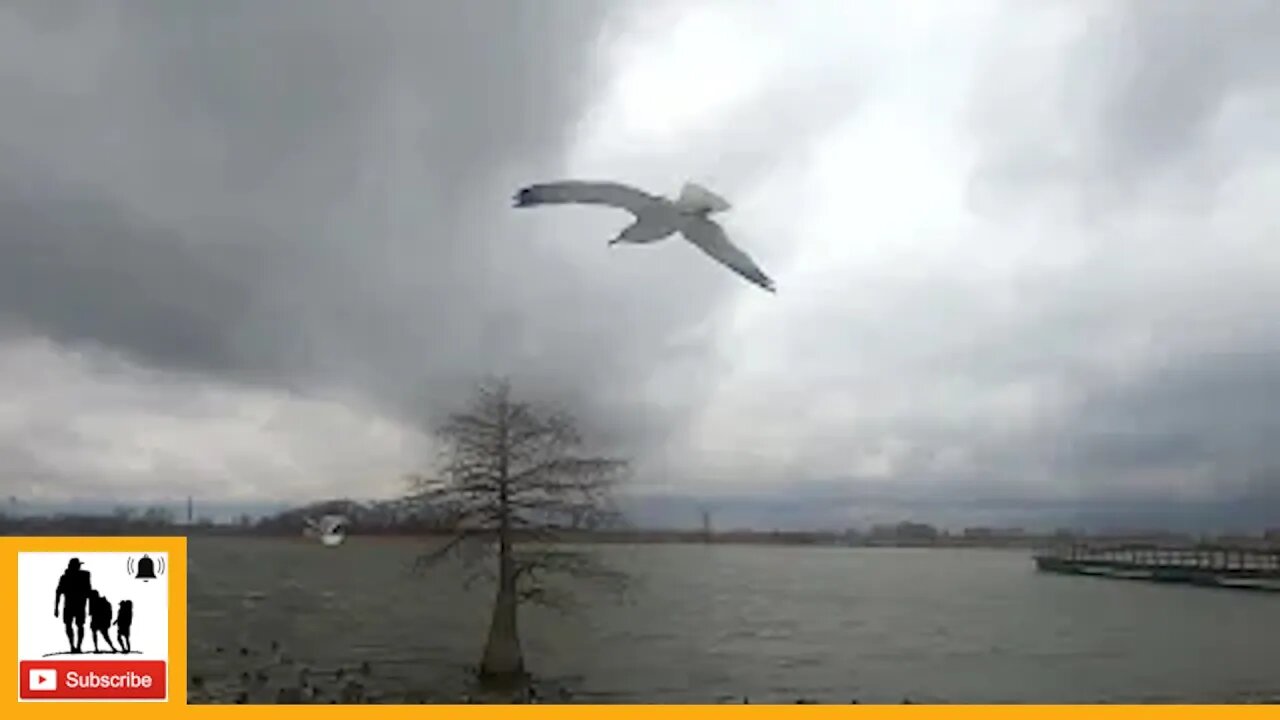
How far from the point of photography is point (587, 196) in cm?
526

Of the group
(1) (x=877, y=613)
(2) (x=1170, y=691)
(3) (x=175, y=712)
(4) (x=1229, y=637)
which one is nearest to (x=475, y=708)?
(3) (x=175, y=712)

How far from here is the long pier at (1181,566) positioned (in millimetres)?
22641

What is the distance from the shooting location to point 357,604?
14.3 m

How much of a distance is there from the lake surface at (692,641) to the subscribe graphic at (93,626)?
1569 mm

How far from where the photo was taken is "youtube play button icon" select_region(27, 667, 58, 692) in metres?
5.21

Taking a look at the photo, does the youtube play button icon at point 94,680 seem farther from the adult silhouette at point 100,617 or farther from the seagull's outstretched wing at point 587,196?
the seagull's outstretched wing at point 587,196

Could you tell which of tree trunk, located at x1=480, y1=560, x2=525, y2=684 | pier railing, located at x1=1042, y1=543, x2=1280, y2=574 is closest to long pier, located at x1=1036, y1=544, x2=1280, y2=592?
pier railing, located at x1=1042, y1=543, x2=1280, y2=574

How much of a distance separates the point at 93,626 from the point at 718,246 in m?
3.55

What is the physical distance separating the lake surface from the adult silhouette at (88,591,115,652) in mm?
1601

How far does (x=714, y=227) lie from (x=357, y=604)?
411 inches

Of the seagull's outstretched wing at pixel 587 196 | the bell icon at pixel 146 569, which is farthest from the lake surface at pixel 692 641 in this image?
the seagull's outstretched wing at pixel 587 196

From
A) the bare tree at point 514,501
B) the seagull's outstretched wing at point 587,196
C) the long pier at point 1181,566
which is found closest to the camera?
the seagull's outstretched wing at point 587,196

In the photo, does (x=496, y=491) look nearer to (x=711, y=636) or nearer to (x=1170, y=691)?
(x=711, y=636)

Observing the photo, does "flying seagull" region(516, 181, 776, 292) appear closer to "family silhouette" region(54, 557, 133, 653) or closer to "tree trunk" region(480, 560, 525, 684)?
"family silhouette" region(54, 557, 133, 653)
